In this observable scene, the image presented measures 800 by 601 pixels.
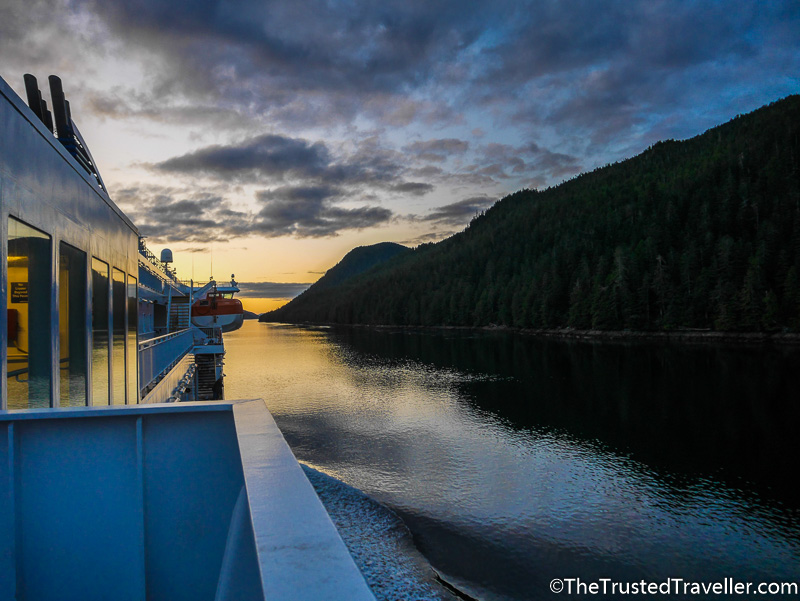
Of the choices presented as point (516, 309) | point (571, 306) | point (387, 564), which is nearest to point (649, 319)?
point (571, 306)

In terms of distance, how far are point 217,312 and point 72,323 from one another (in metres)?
35.5

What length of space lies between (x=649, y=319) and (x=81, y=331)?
95450 mm

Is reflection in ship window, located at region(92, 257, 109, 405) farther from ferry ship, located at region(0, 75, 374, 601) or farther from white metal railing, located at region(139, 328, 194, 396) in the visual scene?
white metal railing, located at region(139, 328, 194, 396)

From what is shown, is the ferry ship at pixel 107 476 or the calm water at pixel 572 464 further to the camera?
the calm water at pixel 572 464

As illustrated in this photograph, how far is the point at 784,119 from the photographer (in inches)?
4788

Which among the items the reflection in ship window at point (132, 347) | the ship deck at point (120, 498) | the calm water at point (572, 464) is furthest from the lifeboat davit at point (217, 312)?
the ship deck at point (120, 498)

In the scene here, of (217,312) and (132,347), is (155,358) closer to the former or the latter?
(132,347)

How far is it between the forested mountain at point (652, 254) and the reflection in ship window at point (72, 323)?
85.7 m

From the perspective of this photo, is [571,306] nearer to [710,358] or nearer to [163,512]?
[710,358]

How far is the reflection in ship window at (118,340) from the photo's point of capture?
7777mm

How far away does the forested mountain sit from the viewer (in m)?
80.6

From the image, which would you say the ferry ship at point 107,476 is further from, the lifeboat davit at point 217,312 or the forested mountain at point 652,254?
the forested mountain at point 652,254

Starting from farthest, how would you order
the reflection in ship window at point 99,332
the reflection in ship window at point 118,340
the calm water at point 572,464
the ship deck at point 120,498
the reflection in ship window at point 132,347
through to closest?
the calm water at point 572,464 → the reflection in ship window at point 132,347 → the reflection in ship window at point 118,340 → the reflection in ship window at point 99,332 → the ship deck at point 120,498

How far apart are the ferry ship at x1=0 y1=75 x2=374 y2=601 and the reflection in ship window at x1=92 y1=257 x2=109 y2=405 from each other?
939 mm
